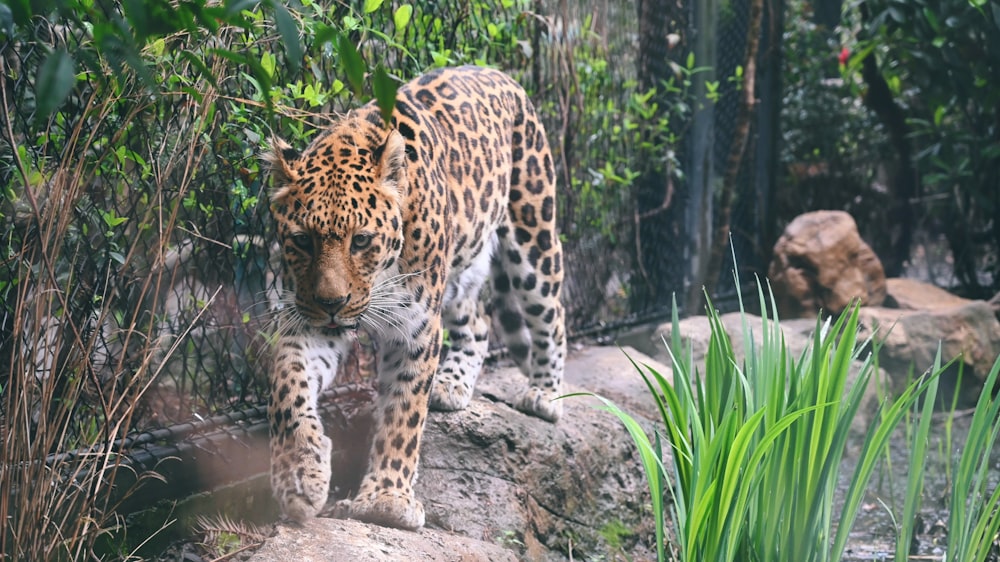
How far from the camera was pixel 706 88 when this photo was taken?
7.04 meters

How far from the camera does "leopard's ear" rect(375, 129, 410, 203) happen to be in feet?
11.3

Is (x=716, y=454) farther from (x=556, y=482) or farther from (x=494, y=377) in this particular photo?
(x=494, y=377)

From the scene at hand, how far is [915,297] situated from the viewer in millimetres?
7516

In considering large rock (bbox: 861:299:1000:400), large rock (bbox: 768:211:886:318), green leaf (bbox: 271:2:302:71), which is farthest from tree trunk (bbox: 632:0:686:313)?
green leaf (bbox: 271:2:302:71)

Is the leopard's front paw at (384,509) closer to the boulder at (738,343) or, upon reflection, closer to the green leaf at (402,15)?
the green leaf at (402,15)

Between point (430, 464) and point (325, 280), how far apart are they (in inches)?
45.5

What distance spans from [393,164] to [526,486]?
1.44 meters

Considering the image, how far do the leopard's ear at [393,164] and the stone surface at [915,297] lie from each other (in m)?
4.98

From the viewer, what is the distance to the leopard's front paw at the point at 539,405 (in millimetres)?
4488

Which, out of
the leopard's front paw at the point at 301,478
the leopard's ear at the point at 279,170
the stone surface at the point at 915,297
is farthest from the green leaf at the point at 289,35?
the stone surface at the point at 915,297

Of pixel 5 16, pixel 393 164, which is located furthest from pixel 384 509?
pixel 5 16

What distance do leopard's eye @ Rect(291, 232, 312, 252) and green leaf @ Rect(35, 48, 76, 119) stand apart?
1961mm

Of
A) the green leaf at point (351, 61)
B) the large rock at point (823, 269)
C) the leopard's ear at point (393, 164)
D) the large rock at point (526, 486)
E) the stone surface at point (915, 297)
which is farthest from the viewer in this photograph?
the stone surface at point (915, 297)

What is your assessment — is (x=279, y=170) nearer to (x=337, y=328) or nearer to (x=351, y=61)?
(x=337, y=328)
